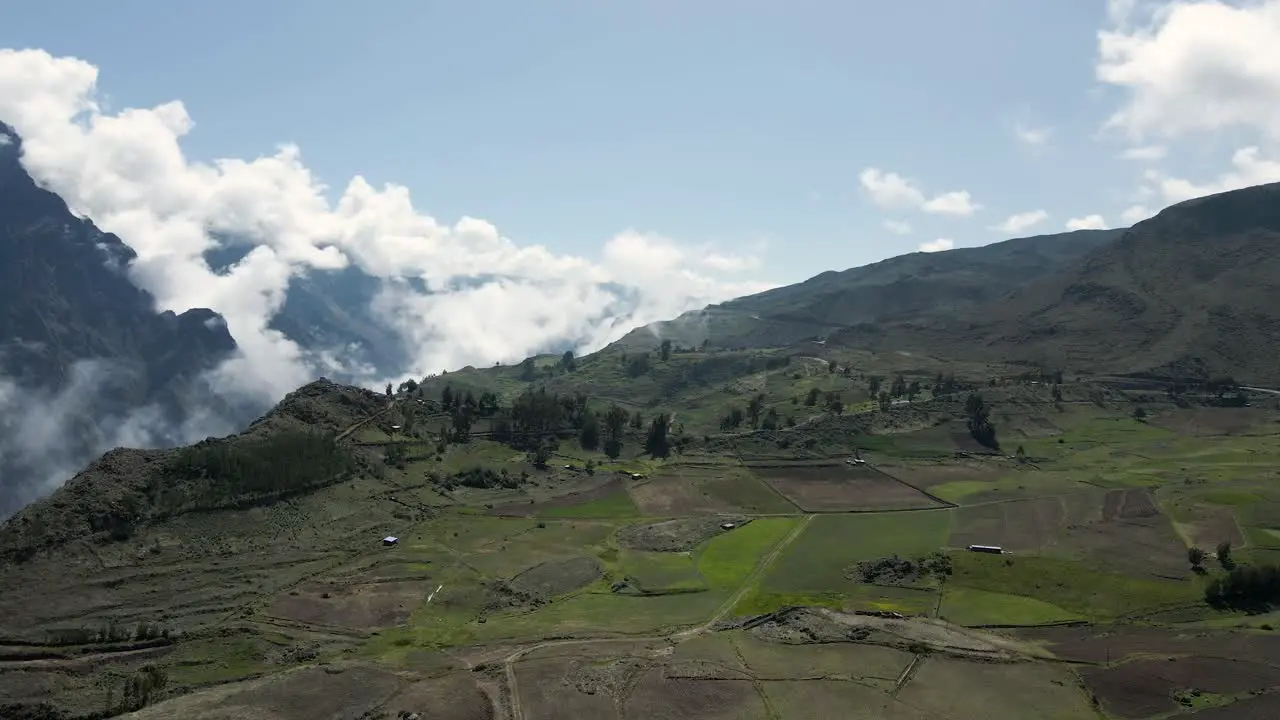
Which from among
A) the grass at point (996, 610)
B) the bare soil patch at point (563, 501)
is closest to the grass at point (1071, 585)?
the grass at point (996, 610)

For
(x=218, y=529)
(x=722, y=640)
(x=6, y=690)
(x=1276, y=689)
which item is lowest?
(x=1276, y=689)

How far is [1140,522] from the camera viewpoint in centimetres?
12256

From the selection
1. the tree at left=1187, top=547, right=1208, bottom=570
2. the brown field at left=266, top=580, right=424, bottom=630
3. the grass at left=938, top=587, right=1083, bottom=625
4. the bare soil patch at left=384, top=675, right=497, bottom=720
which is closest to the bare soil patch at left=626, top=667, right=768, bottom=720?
the bare soil patch at left=384, top=675, right=497, bottom=720

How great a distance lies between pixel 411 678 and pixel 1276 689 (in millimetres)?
72678

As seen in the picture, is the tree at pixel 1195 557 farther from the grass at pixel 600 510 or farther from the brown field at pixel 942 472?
the grass at pixel 600 510

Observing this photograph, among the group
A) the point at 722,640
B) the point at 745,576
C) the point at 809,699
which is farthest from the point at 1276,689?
the point at 745,576

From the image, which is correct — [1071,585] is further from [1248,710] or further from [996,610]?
[1248,710]

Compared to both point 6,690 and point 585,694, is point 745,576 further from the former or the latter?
point 6,690

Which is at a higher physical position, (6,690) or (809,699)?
(6,690)

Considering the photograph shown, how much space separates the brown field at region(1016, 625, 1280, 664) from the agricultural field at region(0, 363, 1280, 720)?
37 centimetres

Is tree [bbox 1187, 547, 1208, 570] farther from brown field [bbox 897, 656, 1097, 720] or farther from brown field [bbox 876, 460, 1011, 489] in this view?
brown field [bbox 876, 460, 1011, 489]

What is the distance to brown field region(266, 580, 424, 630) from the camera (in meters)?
95.0

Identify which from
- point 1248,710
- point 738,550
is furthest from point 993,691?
point 738,550

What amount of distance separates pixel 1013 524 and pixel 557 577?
68.5m
